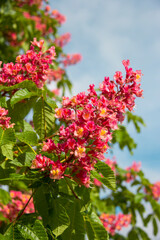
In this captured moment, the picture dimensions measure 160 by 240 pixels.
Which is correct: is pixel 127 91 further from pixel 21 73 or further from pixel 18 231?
pixel 18 231

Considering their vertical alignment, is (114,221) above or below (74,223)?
above

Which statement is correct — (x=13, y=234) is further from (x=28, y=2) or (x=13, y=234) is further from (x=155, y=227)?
(x=28, y=2)

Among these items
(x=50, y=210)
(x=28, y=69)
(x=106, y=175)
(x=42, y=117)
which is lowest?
(x=50, y=210)

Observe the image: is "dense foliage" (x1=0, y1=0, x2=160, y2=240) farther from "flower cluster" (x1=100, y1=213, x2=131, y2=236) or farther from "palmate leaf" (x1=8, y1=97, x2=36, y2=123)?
"flower cluster" (x1=100, y1=213, x2=131, y2=236)

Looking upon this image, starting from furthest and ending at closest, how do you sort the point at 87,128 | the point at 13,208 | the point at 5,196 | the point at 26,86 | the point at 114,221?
the point at 114,221 → the point at 13,208 → the point at 5,196 → the point at 26,86 → the point at 87,128

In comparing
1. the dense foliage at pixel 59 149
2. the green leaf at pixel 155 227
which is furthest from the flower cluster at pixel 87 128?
the green leaf at pixel 155 227

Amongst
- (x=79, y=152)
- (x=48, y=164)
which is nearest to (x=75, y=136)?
(x=79, y=152)

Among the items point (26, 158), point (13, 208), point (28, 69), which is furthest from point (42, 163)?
point (13, 208)

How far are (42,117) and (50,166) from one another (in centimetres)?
49

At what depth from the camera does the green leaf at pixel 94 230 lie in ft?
4.86

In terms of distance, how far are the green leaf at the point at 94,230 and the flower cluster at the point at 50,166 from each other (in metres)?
Answer: 0.40

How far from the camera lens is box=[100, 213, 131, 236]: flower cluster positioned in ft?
13.1

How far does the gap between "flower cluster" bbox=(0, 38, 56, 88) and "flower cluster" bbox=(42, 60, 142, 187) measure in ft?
1.25

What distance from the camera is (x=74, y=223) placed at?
1.45 metres
